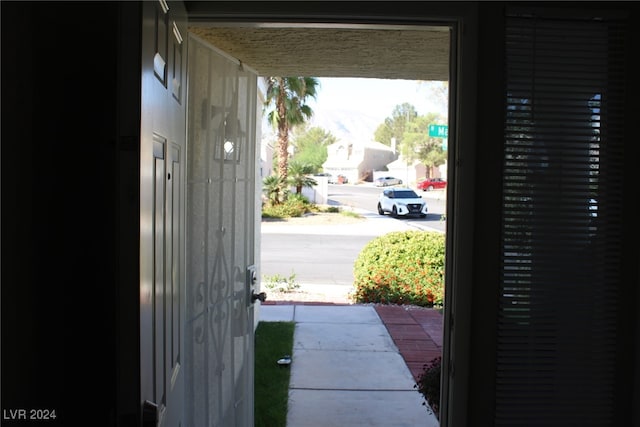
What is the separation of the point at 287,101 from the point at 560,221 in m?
15.5

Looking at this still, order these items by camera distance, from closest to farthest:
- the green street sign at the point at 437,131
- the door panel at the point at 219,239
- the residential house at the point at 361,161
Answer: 1. the door panel at the point at 219,239
2. the green street sign at the point at 437,131
3. the residential house at the point at 361,161

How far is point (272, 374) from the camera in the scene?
5.16m

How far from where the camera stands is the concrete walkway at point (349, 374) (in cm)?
432

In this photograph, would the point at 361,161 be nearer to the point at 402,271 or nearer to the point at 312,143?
the point at 312,143

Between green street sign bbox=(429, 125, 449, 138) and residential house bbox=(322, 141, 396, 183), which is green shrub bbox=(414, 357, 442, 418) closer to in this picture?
green street sign bbox=(429, 125, 449, 138)

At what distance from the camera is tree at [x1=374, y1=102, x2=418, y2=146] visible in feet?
214

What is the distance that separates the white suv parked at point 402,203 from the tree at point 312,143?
1747 cm

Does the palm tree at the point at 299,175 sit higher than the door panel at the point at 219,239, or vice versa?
the palm tree at the point at 299,175

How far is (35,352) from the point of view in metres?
1.49

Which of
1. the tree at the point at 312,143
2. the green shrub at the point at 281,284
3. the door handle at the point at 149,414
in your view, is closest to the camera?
the door handle at the point at 149,414

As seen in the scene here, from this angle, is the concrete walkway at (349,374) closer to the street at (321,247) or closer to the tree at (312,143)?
the street at (321,247)

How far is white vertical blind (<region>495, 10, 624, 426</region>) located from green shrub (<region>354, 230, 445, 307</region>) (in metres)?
5.81

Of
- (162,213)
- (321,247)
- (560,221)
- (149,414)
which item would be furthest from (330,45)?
(321,247)

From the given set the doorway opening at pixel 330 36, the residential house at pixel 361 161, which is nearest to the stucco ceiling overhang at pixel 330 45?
the doorway opening at pixel 330 36
